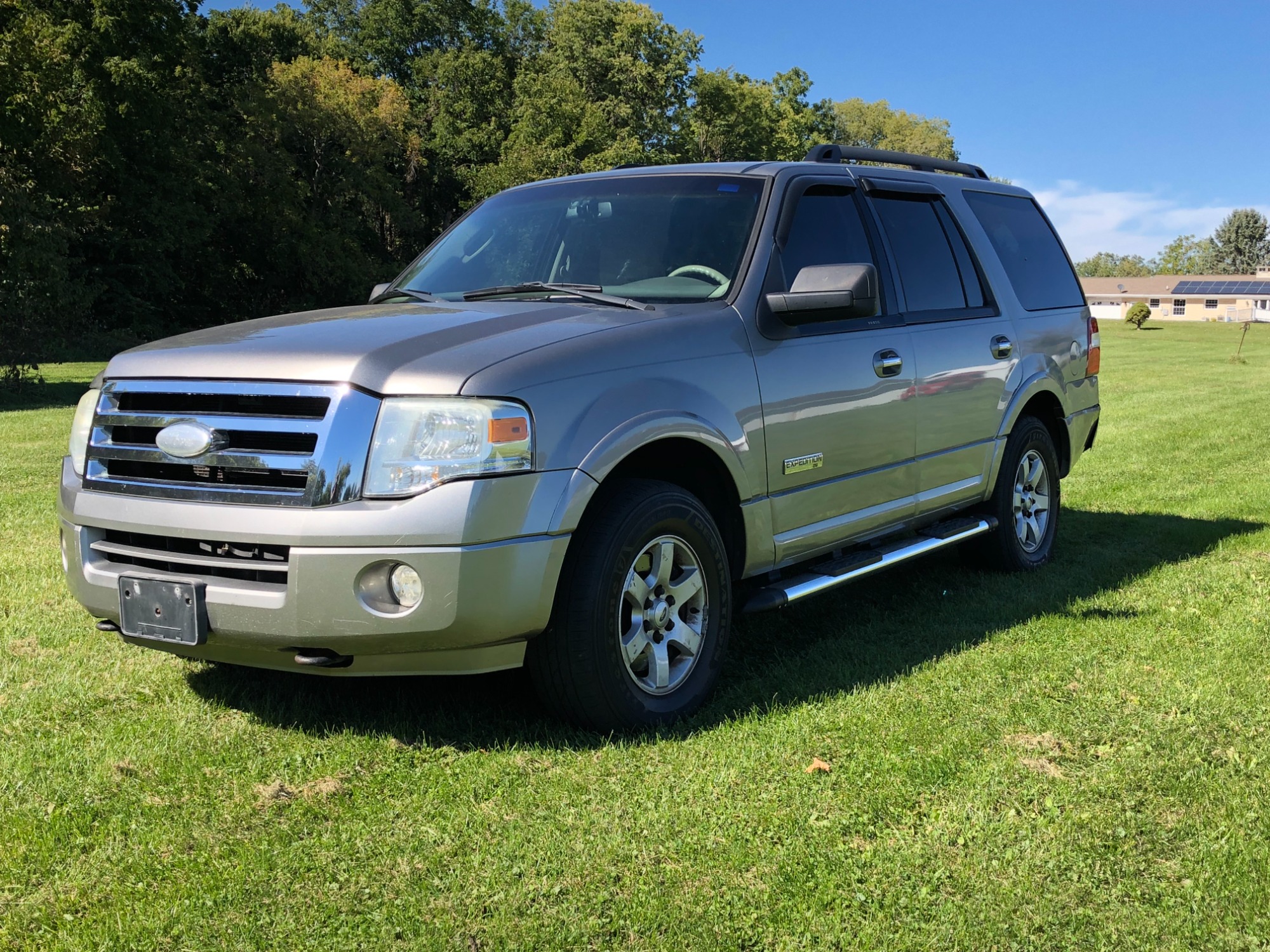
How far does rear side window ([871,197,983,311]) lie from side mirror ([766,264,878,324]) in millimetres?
1009

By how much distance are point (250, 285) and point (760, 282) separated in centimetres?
4700

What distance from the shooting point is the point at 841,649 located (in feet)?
16.8

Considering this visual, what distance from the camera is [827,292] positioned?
4.48 meters

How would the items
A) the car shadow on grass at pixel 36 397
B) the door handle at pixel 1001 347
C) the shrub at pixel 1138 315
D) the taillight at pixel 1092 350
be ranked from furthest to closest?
1. the shrub at pixel 1138 315
2. the car shadow on grass at pixel 36 397
3. the taillight at pixel 1092 350
4. the door handle at pixel 1001 347

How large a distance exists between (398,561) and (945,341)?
3234mm

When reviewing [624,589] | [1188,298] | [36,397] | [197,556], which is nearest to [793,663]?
[624,589]

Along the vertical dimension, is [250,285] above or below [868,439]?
above

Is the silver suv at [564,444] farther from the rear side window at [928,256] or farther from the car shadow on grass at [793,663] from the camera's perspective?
the car shadow on grass at [793,663]

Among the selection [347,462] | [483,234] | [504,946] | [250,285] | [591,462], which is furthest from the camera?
[250,285]

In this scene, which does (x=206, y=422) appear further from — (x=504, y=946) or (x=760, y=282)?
(x=760, y=282)

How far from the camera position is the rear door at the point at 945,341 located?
217 inches

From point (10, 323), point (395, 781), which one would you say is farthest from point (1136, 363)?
point (395, 781)

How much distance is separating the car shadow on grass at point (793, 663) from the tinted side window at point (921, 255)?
1.53m

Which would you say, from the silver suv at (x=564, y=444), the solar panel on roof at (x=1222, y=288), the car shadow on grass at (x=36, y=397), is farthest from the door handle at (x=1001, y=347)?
the solar panel on roof at (x=1222, y=288)
